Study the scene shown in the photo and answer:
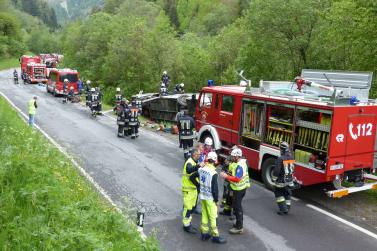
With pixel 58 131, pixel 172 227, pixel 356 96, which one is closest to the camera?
pixel 172 227

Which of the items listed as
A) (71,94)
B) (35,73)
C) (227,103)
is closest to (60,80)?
(71,94)

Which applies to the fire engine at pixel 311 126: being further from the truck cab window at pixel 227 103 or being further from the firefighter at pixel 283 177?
the firefighter at pixel 283 177

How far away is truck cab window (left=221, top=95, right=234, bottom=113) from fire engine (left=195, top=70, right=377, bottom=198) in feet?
0.09

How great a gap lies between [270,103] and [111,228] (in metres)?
5.61

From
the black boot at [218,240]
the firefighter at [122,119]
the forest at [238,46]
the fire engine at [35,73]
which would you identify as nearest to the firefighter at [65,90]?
the forest at [238,46]

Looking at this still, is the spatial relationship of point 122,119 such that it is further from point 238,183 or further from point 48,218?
point 48,218

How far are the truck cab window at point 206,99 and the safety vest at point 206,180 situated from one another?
569 centimetres

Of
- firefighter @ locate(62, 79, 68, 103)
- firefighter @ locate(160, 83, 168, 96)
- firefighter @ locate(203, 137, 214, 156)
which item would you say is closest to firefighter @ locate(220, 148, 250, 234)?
firefighter @ locate(203, 137, 214, 156)

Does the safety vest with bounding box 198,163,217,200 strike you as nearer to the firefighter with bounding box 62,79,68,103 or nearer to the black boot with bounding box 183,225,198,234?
the black boot with bounding box 183,225,198,234

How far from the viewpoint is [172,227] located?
26.8ft

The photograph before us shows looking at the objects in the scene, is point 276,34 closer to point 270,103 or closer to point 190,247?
point 270,103

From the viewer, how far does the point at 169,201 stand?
379 inches

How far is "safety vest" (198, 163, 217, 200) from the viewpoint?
24.2ft

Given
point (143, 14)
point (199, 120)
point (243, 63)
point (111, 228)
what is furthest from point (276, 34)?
point (143, 14)
